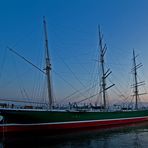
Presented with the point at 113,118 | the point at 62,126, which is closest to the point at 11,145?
the point at 62,126

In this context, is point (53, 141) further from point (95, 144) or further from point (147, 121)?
point (147, 121)

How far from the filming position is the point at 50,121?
39.3 m

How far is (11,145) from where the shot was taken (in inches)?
1096

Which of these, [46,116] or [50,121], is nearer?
[46,116]

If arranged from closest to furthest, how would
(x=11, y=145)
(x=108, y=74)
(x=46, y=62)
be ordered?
(x=11, y=145)
(x=46, y=62)
(x=108, y=74)

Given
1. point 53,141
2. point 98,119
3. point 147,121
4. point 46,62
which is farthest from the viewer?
point 147,121

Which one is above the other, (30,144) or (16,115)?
(16,115)

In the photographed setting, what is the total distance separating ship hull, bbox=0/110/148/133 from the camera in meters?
36.3

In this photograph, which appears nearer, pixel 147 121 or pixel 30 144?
pixel 30 144

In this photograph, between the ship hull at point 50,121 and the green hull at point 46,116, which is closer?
the ship hull at point 50,121

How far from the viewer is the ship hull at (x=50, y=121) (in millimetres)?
36312

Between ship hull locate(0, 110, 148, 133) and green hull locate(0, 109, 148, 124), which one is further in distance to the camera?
green hull locate(0, 109, 148, 124)

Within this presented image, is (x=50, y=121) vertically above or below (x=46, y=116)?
below

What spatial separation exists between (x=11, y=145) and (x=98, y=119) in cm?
2270
